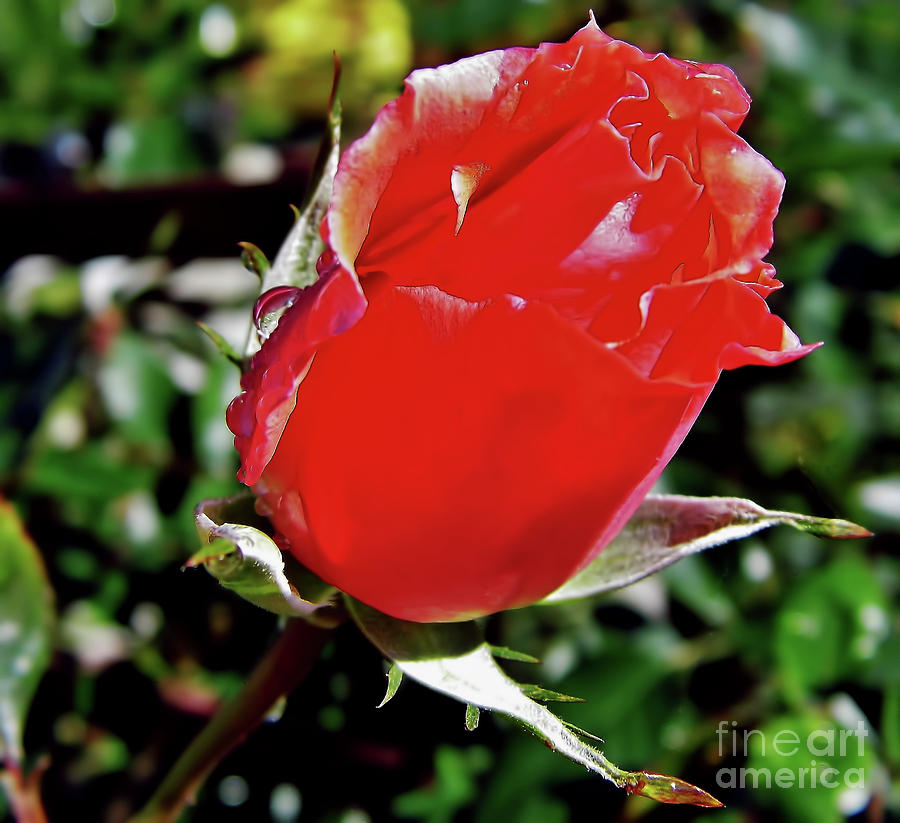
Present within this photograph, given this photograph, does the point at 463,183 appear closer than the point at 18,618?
Yes

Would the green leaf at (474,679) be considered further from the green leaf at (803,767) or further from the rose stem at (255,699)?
the green leaf at (803,767)

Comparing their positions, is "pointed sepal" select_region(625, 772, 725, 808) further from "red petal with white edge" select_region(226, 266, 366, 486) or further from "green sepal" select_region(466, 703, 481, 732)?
"red petal with white edge" select_region(226, 266, 366, 486)

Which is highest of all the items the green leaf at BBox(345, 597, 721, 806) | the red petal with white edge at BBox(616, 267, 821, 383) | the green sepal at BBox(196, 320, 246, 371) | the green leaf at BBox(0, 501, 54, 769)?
the red petal with white edge at BBox(616, 267, 821, 383)

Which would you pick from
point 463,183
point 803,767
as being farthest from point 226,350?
point 803,767

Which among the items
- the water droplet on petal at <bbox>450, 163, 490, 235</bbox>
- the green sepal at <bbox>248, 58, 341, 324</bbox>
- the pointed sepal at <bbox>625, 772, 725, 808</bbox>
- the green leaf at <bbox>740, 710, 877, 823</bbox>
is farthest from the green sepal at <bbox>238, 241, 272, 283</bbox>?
the green leaf at <bbox>740, 710, 877, 823</bbox>

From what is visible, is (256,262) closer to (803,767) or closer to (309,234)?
(309,234)

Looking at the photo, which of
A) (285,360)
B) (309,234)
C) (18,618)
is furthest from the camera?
(18,618)

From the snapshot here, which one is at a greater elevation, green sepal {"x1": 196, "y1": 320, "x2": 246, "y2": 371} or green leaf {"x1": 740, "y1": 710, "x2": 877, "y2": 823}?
green sepal {"x1": 196, "y1": 320, "x2": 246, "y2": 371}

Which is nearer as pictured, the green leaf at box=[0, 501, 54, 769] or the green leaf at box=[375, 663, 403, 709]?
the green leaf at box=[375, 663, 403, 709]
